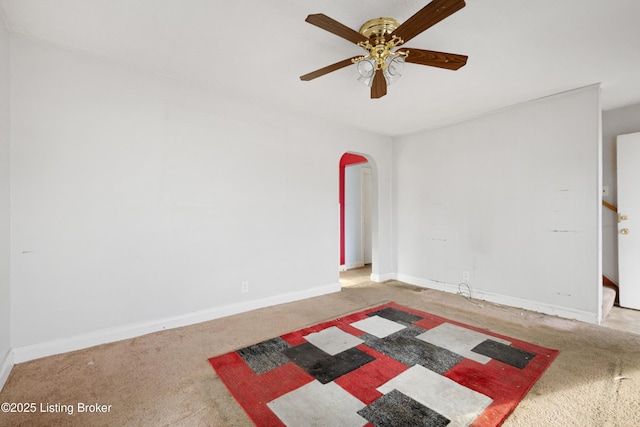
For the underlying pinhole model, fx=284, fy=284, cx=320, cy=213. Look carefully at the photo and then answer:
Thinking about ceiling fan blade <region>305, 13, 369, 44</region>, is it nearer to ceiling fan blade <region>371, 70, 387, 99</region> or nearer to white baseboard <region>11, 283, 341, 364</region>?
ceiling fan blade <region>371, 70, 387, 99</region>

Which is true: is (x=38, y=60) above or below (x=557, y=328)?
above

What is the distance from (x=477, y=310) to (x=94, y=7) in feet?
14.8

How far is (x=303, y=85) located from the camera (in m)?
2.97

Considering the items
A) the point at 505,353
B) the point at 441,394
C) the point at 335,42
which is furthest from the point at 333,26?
the point at 505,353

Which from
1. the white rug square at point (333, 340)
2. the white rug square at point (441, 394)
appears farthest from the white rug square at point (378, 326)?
the white rug square at point (441, 394)

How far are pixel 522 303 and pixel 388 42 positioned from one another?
341cm

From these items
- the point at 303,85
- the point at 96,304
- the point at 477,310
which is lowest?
the point at 477,310

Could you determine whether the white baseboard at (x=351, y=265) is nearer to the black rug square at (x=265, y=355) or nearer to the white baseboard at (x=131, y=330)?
the white baseboard at (x=131, y=330)

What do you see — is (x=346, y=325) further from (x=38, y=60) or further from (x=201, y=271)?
(x=38, y=60)

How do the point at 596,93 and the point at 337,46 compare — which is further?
the point at 596,93

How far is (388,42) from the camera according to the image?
1923 millimetres

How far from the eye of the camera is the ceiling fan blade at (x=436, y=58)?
6.25 ft

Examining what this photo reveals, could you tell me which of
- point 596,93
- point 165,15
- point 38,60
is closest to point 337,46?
point 165,15

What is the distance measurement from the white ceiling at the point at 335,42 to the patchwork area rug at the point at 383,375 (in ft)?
8.12
